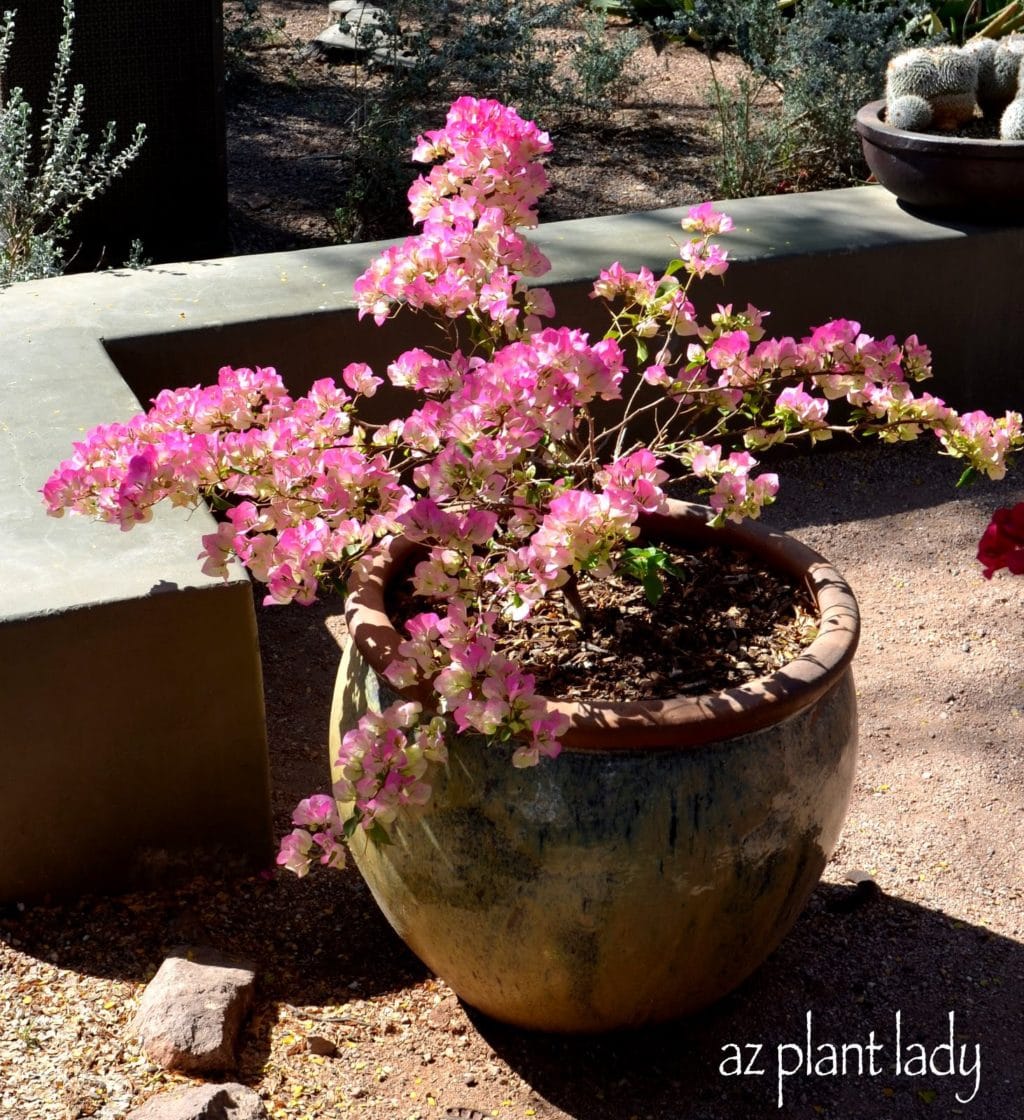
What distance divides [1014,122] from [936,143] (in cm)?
25

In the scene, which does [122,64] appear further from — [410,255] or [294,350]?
[410,255]

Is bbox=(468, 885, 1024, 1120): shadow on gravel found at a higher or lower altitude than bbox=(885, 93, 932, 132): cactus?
lower

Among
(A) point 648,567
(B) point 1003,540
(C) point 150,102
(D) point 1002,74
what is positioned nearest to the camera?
(B) point 1003,540

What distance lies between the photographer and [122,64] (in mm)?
5062

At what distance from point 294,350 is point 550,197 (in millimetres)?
2734

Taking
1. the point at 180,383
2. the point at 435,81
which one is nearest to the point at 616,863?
the point at 180,383

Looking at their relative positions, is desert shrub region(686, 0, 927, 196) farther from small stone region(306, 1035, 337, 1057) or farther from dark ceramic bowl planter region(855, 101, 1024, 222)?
small stone region(306, 1035, 337, 1057)

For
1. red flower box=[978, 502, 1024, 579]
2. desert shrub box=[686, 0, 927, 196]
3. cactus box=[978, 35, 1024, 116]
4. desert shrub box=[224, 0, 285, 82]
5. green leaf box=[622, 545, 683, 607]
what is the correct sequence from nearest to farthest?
red flower box=[978, 502, 1024, 579]
green leaf box=[622, 545, 683, 607]
cactus box=[978, 35, 1024, 116]
desert shrub box=[686, 0, 927, 196]
desert shrub box=[224, 0, 285, 82]

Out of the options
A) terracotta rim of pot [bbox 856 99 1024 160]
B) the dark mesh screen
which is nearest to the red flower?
terracotta rim of pot [bbox 856 99 1024 160]

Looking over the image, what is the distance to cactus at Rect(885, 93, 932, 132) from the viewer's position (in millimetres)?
4156

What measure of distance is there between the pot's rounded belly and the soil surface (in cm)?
16

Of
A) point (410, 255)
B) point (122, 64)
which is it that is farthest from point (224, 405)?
point (122, 64)

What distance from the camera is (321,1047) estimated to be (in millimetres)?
2141

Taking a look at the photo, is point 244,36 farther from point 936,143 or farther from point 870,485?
point 870,485
